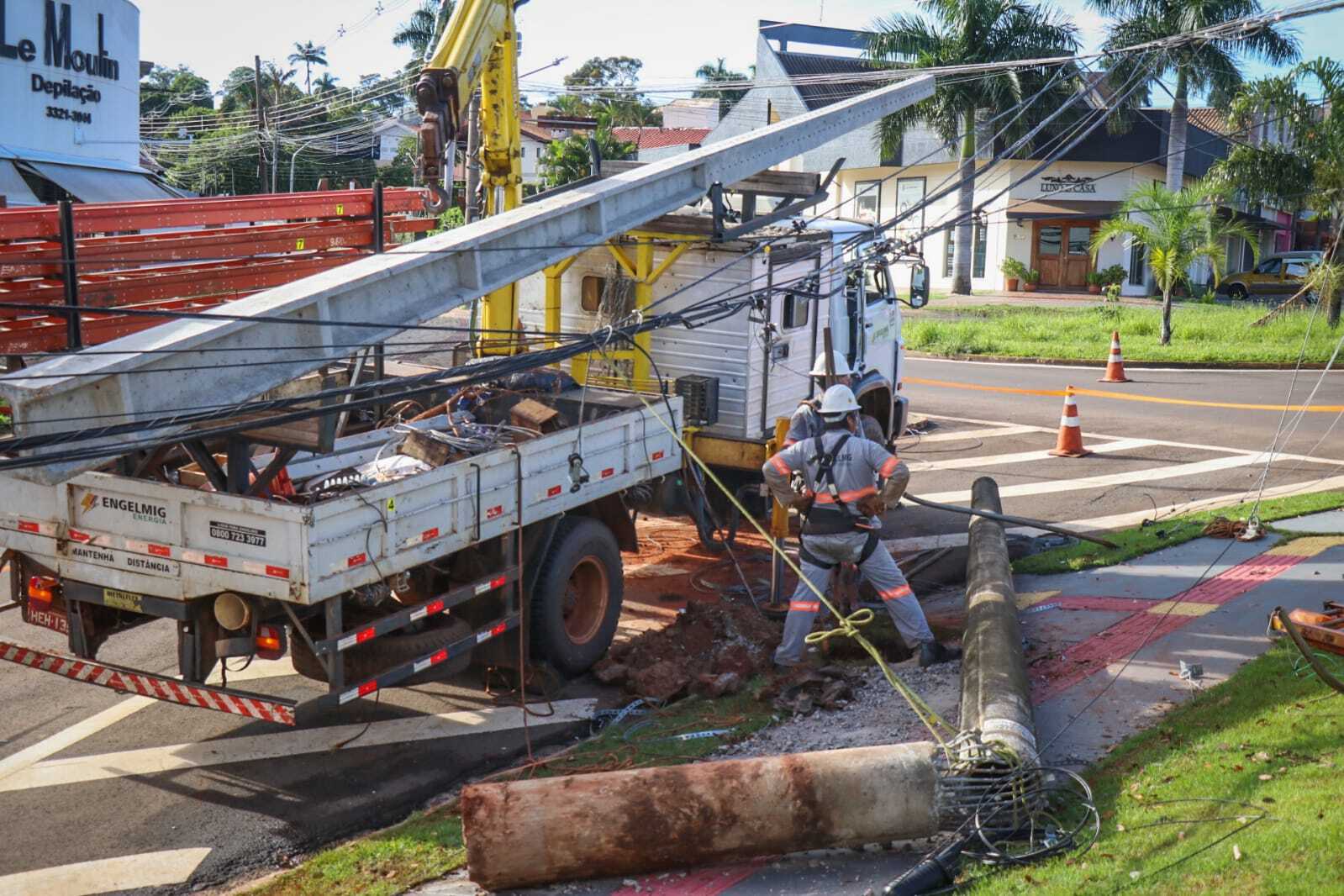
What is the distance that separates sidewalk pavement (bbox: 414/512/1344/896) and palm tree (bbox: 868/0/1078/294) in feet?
83.1

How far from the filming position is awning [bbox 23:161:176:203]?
21.5 metres

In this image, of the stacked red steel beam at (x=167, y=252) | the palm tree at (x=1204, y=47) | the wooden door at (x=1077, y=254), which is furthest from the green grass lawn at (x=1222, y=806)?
the wooden door at (x=1077, y=254)

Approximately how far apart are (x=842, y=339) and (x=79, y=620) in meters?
7.36

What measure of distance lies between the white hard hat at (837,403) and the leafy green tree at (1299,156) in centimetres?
1443

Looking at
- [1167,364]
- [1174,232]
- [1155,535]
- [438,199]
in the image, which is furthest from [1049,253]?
[438,199]

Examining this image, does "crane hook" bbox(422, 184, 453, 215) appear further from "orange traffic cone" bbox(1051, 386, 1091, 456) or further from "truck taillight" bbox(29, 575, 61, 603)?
"orange traffic cone" bbox(1051, 386, 1091, 456)

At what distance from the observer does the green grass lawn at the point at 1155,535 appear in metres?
10.5

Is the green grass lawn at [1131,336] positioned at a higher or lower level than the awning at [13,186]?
lower

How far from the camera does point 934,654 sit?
8266mm

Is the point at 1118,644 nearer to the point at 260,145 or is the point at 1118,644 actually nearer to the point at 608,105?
the point at 260,145

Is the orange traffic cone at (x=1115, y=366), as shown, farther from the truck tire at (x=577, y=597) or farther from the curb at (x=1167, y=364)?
the truck tire at (x=577, y=597)

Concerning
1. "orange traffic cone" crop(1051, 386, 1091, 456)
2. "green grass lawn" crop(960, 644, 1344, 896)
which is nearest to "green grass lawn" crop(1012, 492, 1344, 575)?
"green grass lawn" crop(960, 644, 1344, 896)

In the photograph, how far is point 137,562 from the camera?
686 cm

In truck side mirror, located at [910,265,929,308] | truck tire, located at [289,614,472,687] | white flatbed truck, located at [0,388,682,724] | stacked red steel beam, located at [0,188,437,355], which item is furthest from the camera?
truck side mirror, located at [910,265,929,308]
